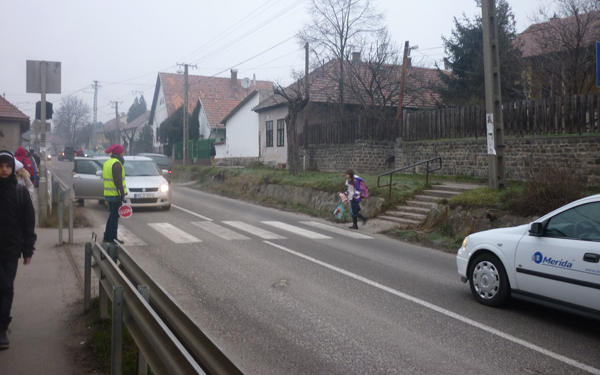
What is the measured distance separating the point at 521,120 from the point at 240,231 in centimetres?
1004

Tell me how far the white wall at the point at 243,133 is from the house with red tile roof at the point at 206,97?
8.55ft

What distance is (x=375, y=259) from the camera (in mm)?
10547

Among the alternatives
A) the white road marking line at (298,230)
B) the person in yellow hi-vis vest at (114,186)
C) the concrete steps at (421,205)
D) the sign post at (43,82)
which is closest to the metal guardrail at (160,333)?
the person in yellow hi-vis vest at (114,186)

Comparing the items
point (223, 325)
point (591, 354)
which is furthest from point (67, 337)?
point (591, 354)

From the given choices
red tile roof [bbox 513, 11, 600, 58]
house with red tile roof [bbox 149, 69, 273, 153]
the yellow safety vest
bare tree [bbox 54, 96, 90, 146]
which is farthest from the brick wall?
bare tree [bbox 54, 96, 90, 146]

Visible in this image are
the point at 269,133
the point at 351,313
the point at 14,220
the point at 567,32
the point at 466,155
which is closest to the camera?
the point at 14,220

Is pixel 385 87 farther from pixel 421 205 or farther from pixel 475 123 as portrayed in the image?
pixel 421 205

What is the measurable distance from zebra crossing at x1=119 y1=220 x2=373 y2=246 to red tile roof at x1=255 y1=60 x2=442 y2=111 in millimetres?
16505

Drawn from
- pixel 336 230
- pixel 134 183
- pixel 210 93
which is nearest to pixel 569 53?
pixel 336 230

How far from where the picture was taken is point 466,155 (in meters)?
19.1

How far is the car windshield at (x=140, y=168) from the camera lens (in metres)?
18.2

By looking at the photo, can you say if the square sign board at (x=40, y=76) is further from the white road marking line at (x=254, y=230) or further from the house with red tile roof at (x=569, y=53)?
the house with red tile roof at (x=569, y=53)

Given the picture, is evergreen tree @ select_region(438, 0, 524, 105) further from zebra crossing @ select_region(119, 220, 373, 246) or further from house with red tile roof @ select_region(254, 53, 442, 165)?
zebra crossing @ select_region(119, 220, 373, 246)

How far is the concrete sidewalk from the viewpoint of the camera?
484 cm
